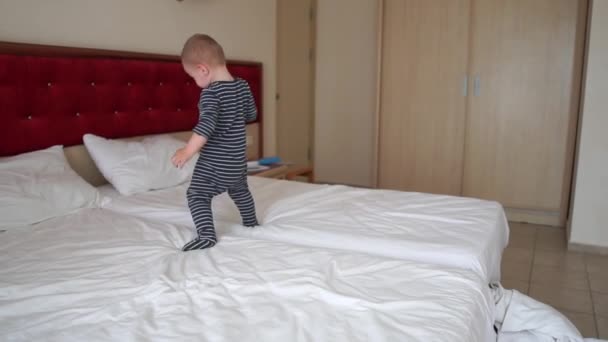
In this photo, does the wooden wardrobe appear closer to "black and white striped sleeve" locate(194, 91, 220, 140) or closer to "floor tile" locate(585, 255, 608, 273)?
"floor tile" locate(585, 255, 608, 273)

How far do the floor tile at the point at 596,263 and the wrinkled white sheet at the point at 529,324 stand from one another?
4.58 feet

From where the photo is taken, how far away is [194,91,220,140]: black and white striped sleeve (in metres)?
1.74

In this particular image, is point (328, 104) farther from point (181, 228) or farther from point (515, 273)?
point (181, 228)

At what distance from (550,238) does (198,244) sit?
2.75 m

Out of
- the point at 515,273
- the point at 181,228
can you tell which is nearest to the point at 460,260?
the point at 181,228

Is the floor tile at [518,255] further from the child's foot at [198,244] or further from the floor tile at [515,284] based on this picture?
the child's foot at [198,244]

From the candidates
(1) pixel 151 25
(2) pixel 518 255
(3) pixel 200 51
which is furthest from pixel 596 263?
(1) pixel 151 25

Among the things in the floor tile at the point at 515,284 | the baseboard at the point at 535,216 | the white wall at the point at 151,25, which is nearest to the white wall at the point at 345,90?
the white wall at the point at 151,25

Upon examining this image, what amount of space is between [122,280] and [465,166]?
10.3 ft

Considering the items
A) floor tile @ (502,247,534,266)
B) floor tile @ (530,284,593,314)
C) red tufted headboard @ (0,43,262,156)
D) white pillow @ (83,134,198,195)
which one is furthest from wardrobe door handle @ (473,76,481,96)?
white pillow @ (83,134,198,195)

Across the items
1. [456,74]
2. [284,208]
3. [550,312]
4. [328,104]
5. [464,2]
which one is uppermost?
[464,2]

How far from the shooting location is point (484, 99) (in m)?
3.81

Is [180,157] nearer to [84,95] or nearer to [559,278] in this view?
[84,95]

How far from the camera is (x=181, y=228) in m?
1.90
